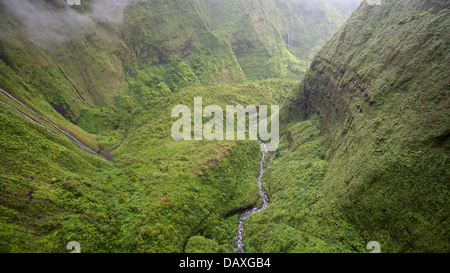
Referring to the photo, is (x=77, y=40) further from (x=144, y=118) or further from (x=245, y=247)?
(x=245, y=247)

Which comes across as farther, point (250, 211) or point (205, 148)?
point (205, 148)

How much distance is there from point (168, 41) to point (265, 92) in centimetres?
4602

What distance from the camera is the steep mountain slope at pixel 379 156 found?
2892 cm

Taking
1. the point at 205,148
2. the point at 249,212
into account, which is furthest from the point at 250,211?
the point at 205,148

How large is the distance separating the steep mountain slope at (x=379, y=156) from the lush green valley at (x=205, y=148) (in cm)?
21

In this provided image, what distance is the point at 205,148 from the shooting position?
57562 mm

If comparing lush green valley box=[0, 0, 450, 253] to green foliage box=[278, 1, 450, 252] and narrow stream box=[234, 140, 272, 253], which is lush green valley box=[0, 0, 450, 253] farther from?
narrow stream box=[234, 140, 272, 253]

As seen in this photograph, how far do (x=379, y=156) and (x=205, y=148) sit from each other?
3536 centimetres

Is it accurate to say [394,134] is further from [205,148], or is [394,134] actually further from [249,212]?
[205,148]

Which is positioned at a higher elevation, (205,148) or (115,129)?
(115,129)

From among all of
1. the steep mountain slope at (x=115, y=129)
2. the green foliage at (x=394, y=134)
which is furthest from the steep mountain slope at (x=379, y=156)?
the steep mountain slope at (x=115, y=129)

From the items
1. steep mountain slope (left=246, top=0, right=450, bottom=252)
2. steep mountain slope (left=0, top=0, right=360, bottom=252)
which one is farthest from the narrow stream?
steep mountain slope (left=246, top=0, right=450, bottom=252)

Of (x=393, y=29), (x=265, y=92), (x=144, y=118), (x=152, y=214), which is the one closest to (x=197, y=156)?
(x=152, y=214)

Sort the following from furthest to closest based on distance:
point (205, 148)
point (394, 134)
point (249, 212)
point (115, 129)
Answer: point (115, 129) < point (205, 148) < point (249, 212) < point (394, 134)
